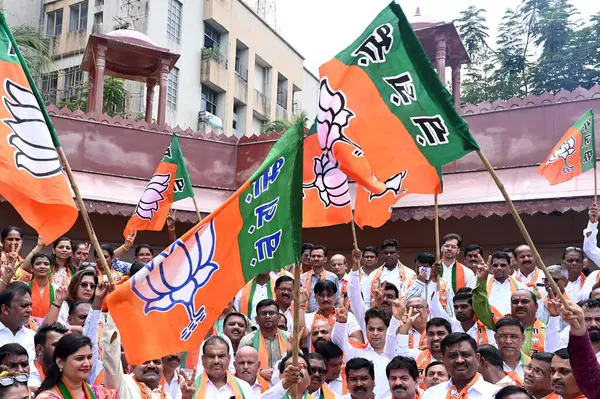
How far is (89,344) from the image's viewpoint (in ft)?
14.9

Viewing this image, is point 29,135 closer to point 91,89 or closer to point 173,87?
point 91,89

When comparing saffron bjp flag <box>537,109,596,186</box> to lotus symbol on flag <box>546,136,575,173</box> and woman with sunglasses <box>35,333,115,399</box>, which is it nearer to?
lotus symbol on flag <box>546,136,575,173</box>

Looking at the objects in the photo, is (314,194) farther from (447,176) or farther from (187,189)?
(447,176)

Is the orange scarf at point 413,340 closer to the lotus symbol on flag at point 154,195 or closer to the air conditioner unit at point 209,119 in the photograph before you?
the lotus symbol on flag at point 154,195

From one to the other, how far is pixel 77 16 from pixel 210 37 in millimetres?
4590

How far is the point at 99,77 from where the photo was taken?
1423 cm

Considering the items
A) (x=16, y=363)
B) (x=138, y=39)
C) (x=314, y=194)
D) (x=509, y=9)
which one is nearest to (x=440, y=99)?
(x=314, y=194)

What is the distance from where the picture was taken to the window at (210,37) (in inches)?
1088

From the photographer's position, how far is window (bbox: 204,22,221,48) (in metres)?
27.6

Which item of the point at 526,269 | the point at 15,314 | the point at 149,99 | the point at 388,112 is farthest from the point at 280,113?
the point at 388,112

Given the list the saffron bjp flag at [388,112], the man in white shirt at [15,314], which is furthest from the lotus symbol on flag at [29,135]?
the saffron bjp flag at [388,112]

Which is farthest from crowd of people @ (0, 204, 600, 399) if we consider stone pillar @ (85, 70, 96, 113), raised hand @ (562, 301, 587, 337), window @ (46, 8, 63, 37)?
window @ (46, 8, 63, 37)

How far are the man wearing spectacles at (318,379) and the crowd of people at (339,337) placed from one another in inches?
0.4

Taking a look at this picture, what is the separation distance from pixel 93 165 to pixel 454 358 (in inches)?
324
